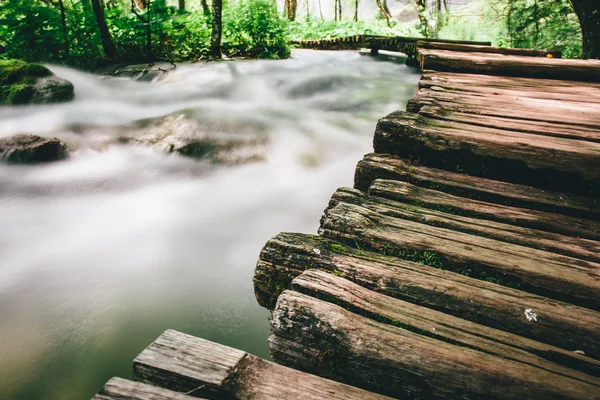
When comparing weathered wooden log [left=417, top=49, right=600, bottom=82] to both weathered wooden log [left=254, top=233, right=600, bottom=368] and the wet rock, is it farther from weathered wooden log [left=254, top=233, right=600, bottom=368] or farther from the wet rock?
the wet rock

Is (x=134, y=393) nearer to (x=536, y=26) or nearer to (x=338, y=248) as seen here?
(x=338, y=248)

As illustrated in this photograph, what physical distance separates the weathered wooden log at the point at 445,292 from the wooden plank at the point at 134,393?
61cm

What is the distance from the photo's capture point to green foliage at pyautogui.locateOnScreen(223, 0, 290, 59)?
10836 millimetres

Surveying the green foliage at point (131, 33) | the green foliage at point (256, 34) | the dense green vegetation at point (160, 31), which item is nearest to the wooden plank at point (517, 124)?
the dense green vegetation at point (160, 31)

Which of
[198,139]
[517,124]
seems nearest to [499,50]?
[517,124]

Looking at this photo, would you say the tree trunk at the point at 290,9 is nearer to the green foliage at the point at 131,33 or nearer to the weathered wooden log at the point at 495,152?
the green foliage at the point at 131,33

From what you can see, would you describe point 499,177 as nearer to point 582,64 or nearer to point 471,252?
point 471,252

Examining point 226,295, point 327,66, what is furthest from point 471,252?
point 327,66

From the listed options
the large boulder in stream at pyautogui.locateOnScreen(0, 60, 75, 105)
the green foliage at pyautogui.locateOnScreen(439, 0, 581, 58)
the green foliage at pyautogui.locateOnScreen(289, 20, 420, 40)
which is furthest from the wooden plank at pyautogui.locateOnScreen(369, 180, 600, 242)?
the green foliage at pyautogui.locateOnScreen(289, 20, 420, 40)

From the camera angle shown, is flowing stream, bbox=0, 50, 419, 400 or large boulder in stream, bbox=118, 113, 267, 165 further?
large boulder in stream, bbox=118, 113, 267, 165

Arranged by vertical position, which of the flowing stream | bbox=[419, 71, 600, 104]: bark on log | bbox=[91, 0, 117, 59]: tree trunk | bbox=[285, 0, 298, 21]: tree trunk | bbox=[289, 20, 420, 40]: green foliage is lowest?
the flowing stream

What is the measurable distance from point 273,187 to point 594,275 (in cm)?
386

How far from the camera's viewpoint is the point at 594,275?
137cm

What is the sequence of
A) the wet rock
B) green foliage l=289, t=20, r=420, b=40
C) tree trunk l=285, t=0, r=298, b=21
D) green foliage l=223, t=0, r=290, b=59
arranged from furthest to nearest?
tree trunk l=285, t=0, r=298, b=21, green foliage l=289, t=20, r=420, b=40, green foliage l=223, t=0, r=290, b=59, the wet rock
